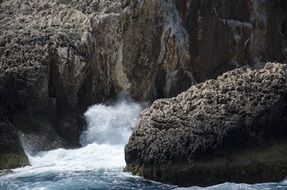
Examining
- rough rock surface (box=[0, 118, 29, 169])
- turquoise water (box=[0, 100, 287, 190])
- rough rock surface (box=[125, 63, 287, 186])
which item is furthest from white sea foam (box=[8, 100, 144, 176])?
rough rock surface (box=[125, 63, 287, 186])

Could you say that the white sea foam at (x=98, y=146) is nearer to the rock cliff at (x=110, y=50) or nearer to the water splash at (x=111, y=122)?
the water splash at (x=111, y=122)

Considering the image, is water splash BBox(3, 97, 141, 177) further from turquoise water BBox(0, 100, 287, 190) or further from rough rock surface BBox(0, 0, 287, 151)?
rough rock surface BBox(0, 0, 287, 151)

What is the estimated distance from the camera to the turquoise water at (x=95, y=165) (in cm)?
1609

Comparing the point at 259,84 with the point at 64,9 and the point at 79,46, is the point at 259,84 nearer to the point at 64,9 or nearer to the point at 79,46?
the point at 79,46

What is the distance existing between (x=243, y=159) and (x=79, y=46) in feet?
29.9

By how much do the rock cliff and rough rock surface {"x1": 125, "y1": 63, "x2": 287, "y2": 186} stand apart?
5268mm

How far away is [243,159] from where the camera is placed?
16031mm

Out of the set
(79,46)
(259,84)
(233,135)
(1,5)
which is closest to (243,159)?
(233,135)

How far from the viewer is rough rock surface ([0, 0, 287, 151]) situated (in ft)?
71.5

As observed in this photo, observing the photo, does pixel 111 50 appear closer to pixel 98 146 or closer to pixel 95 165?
pixel 98 146

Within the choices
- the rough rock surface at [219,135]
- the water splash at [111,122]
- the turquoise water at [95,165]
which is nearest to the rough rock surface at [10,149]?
the turquoise water at [95,165]

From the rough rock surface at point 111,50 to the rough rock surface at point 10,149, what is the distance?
1.51 m

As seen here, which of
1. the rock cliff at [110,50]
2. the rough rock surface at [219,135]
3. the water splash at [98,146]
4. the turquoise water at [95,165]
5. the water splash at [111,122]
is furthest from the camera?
the water splash at [111,122]

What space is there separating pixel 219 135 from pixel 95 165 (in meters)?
3.99
